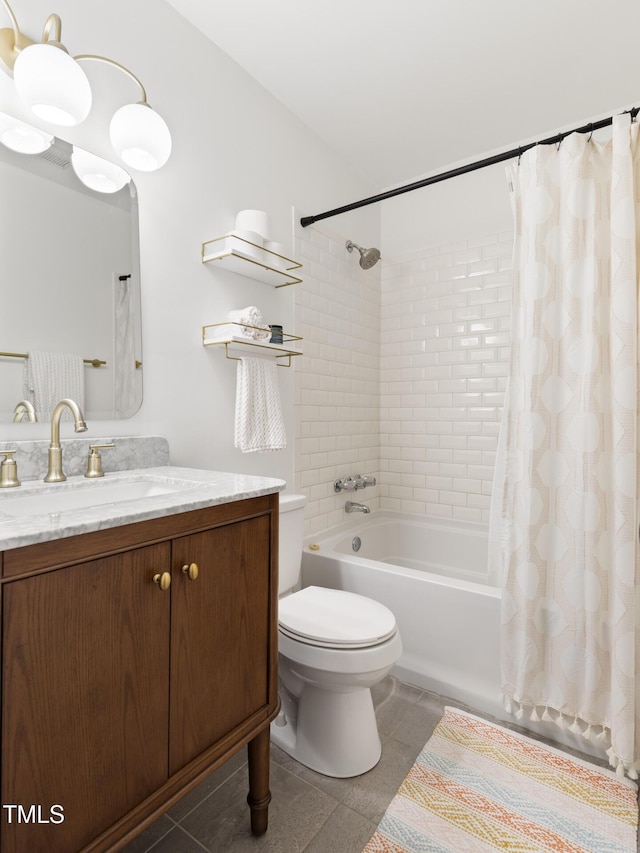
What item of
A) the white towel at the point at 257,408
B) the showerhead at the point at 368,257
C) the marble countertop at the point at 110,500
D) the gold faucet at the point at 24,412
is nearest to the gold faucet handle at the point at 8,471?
the marble countertop at the point at 110,500

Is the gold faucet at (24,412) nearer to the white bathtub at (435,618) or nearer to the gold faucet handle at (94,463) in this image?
the gold faucet handle at (94,463)

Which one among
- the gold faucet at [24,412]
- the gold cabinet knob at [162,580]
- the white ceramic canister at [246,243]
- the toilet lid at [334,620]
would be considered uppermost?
the white ceramic canister at [246,243]

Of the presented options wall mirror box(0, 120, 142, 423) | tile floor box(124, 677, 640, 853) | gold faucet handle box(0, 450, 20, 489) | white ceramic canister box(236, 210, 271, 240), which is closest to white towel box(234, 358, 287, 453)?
wall mirror box(0, 120, 142, 423)

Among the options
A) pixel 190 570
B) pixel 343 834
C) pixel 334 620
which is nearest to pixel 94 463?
pixel 190 570

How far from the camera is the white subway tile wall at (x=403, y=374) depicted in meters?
2.46

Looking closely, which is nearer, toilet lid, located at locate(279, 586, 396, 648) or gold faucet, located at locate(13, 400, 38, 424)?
gold faucet, located at locate(13, 400, 38, 424)

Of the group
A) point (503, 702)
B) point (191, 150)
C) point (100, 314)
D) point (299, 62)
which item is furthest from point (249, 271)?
point (503, 702)

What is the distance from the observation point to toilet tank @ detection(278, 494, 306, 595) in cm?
173

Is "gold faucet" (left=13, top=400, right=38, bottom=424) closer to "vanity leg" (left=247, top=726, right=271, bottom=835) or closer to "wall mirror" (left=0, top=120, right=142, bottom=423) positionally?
"wall mirror" (left=0, top=120, right=142, bottom=423)

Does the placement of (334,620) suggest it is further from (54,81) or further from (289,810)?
(54,81)

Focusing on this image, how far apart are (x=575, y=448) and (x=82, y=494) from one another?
1.53 meters

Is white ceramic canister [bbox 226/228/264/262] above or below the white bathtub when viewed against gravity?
above

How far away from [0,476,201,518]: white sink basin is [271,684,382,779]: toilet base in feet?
2.75

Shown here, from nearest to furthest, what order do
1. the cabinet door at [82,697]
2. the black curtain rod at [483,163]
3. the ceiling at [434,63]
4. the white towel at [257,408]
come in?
1. the cabinet door at [82,697]
2. the black curtain rod at [483,163]
3. the ceiling at [434,63]
4. the white towel at [257,408]
